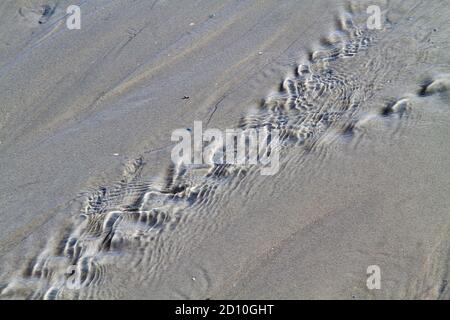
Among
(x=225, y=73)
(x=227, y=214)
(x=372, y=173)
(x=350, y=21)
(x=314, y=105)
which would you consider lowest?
(x=227, y=214)

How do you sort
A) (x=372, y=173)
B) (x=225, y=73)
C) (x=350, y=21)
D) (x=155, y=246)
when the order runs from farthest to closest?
(x=350, y=21), (x=225, y=73), (x=372, y=173), (x=155, y=246)

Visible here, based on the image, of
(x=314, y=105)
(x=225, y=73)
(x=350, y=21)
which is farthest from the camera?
(x=350, y=21)

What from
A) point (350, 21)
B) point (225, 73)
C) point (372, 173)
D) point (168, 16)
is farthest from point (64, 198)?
point (350, 21)

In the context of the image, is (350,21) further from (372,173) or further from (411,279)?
(411,279)

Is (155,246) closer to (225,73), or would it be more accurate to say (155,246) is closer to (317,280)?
(317,280)

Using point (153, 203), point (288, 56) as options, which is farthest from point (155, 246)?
point (288, 56)
